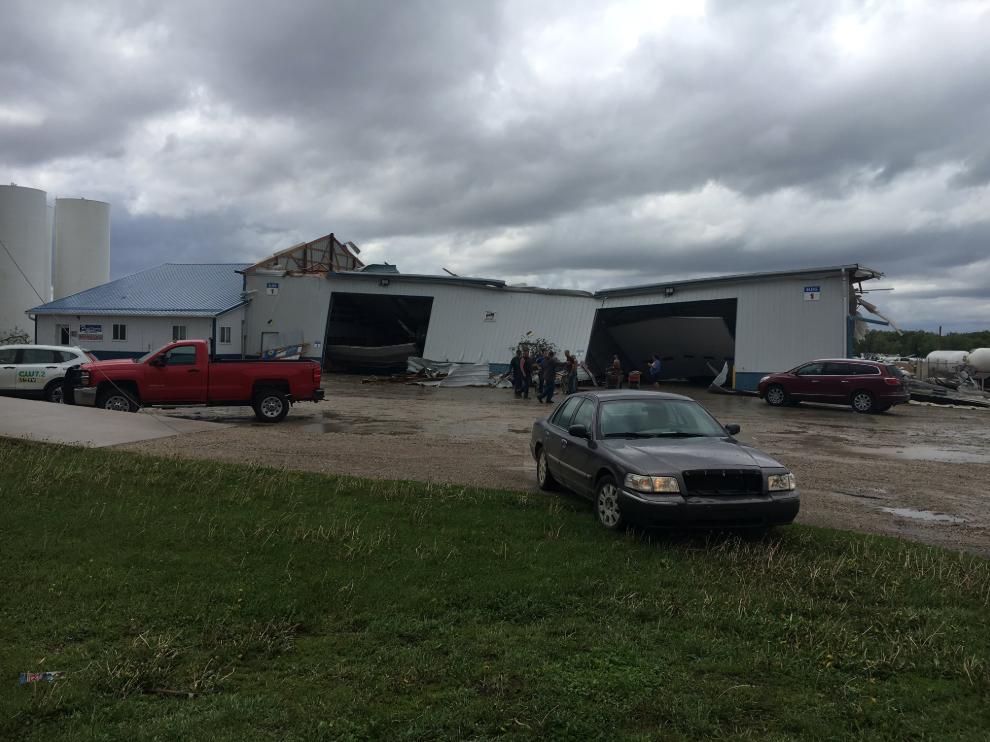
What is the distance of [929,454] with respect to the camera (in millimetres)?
13703

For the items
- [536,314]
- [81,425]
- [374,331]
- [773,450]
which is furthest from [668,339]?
[81,425]

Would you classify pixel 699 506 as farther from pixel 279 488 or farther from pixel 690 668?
pixel 279 488

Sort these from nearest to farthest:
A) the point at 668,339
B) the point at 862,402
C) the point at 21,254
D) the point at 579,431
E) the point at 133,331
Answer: the point at 579,431
the point at 862,402
the point at 133,331
the point at 668,339
the point at 21,254

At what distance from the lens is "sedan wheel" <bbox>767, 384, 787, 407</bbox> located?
23703 millimetres

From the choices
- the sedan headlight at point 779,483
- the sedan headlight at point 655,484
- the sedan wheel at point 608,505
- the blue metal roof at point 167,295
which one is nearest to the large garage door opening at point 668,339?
the blue metal roof at point 167,295

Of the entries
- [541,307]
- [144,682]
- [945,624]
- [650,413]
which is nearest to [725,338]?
[541,307]

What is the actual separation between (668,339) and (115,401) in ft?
90.8

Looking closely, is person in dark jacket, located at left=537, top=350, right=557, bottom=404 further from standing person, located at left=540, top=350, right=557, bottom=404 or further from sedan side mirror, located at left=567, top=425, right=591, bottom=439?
sedan side mirror, located at left=567, top=425, right=591, bottom=439

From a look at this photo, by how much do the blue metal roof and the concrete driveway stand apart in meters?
22.2

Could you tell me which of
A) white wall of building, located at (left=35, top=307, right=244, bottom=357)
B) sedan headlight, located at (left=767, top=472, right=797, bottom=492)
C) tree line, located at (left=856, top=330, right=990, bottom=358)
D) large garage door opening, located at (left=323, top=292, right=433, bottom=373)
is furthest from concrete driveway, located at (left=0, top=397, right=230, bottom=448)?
tree line, located at (left=856, top=330, right=990, bottom=358)

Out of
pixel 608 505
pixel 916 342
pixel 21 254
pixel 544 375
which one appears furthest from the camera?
pixel 916 342

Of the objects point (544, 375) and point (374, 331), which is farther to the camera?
point (374, 331)

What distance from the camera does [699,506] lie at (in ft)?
21.2

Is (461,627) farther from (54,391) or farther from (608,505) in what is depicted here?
(54,391)
